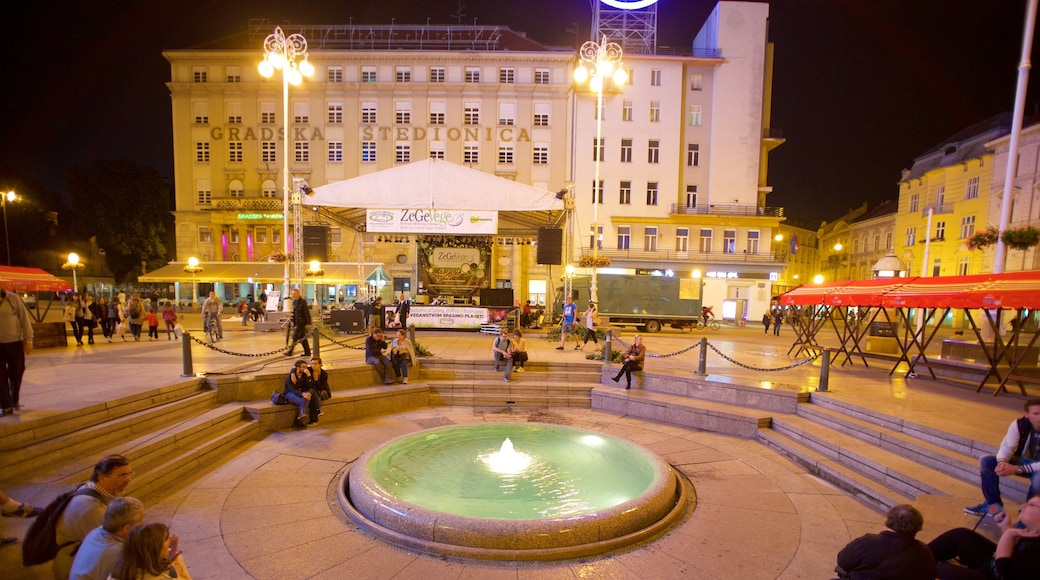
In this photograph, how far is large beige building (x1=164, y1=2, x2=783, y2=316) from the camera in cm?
3212

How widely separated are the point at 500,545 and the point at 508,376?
6091 millimetres

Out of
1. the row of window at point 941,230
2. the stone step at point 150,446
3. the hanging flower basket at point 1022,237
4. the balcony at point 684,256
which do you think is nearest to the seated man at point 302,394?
the stone step at point 150,446

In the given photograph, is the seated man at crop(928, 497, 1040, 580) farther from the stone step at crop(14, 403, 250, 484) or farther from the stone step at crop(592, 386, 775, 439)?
the stone step at crop(14, 403, 250, 484)

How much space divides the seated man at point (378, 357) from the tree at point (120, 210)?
38.2 meters

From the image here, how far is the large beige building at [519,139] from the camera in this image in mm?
32125

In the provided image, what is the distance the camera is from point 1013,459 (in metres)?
4.54

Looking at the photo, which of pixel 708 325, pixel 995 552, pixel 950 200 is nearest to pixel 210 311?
pixel 995 552

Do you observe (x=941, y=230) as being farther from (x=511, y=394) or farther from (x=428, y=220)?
(x=511, y=394)

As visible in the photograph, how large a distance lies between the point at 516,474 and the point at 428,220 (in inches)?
420

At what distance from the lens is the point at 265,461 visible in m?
6.44

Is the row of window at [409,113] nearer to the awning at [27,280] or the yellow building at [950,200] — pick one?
the yellow building at [950,200]

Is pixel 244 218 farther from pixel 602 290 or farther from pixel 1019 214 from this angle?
pixel 1019 214

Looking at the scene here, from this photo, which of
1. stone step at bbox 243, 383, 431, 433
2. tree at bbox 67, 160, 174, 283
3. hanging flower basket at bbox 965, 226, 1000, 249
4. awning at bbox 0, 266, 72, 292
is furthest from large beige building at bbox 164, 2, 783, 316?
stone step at bbox 243, 383, 431, 433

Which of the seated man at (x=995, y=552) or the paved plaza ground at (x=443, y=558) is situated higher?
the seated man at (x=995, y=552)
